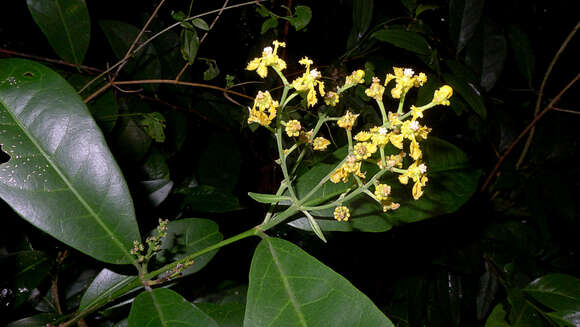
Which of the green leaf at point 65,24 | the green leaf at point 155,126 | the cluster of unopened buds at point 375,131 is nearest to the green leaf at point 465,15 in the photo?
the cluster of unopened buds at point 375,131

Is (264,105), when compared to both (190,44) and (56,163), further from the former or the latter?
(190,44)

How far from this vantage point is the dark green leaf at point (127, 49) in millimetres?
1914

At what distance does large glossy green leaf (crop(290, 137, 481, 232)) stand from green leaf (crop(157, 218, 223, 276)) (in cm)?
36

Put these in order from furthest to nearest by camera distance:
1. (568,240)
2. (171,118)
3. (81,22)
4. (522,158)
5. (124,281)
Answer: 1. (568,240)
2. (522,158)
3. (171,118)
4. (81,22)
5. (124,281)

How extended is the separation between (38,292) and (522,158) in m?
2.81

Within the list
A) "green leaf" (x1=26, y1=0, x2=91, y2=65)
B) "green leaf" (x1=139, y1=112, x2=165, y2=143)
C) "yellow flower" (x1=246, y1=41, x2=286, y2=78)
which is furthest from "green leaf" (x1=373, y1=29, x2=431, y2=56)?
"green leaf" (x1=26, y1=0, x2=91, y2=65)

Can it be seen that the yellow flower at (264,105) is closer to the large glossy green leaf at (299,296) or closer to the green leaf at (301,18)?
the large glossy green leaf at (299,296)

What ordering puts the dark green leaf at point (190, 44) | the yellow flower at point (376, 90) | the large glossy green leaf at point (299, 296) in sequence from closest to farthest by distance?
→ the large glossy green leaf at point (299, 296)
the yellow flower at point (376, 90)
the dark green leaf at point (190, 44)

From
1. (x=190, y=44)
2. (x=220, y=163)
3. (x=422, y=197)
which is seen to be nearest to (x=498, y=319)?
(x=422, y=197)

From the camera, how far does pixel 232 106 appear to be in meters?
2.35

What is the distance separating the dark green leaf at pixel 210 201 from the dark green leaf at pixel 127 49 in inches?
24.7

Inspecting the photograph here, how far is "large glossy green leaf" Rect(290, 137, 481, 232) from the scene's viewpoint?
3.98 feet

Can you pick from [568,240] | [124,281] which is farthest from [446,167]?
[568,240]

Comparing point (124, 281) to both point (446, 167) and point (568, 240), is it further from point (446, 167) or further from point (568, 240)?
point (568, 240)
